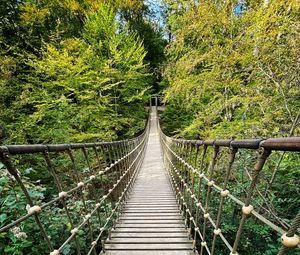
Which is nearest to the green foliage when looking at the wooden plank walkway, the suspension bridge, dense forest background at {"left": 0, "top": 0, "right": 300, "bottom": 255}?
dense forest background at {"left": 0, "top": 0, "right": 300, "bottom": 255}

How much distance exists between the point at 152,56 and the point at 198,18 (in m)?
17.7

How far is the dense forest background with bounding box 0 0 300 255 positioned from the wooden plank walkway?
0.52m

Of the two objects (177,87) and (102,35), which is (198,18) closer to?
(177,87)

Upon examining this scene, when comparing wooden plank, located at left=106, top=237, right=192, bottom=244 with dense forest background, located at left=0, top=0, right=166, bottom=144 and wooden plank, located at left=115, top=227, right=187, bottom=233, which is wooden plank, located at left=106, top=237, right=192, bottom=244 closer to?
wooden plank, located at left=115, top=227, right=187, bottom=233

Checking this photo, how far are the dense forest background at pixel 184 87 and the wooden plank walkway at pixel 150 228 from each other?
524 mm

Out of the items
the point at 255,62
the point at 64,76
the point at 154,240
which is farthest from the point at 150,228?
the point at 64,76

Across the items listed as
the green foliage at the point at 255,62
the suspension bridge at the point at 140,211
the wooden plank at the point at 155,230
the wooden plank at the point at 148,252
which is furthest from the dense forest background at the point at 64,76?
the wooden plank at the point at 148,252

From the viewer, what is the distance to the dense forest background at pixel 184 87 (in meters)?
3.40

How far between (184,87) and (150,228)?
381cm

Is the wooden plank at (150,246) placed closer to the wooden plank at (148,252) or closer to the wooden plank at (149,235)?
the wooden plank at (148,252)

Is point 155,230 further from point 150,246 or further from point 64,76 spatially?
point 64,76

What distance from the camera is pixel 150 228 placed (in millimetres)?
2539

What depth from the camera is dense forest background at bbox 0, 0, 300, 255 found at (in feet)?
11.2

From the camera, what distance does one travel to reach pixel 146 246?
6.79ft
